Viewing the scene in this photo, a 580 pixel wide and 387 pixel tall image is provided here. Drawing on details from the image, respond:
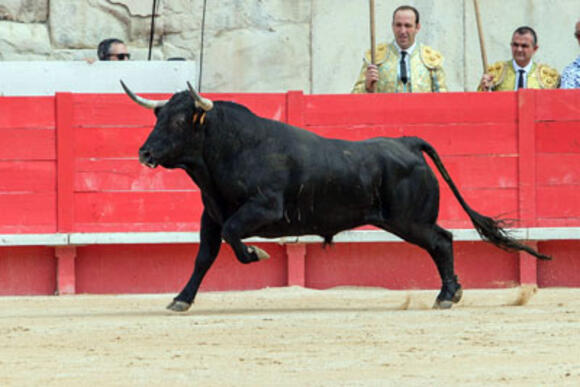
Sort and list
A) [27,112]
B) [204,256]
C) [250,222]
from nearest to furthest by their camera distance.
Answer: [250,222]
[204,256]
[27,112]

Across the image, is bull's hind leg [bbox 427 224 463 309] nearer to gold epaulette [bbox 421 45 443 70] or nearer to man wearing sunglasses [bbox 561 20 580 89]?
gold epaulette [bbox 421 45 443 70]

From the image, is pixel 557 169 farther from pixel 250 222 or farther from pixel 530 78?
pixel 250 222

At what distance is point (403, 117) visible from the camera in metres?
9.25

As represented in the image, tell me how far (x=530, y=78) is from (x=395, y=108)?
3.08 ft

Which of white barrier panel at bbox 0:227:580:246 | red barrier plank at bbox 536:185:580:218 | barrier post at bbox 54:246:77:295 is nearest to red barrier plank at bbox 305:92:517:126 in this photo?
red barrier plank at bbox 536:185:580:218

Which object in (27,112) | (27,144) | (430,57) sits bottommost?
(27,144)

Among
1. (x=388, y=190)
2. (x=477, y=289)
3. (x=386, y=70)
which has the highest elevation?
(x=386, y=70)

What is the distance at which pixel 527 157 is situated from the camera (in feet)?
30.6

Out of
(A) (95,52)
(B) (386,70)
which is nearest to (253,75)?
(A) (95,52)

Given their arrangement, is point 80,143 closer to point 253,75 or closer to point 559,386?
point 253,75

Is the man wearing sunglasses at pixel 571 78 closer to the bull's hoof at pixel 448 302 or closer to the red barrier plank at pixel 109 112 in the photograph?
the bull's hoof at pixel 448 302

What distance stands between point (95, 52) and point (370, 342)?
6478mm

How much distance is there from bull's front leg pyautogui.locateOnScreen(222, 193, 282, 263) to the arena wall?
6.53 ft

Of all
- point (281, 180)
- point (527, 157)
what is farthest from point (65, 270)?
point (527, 157)
